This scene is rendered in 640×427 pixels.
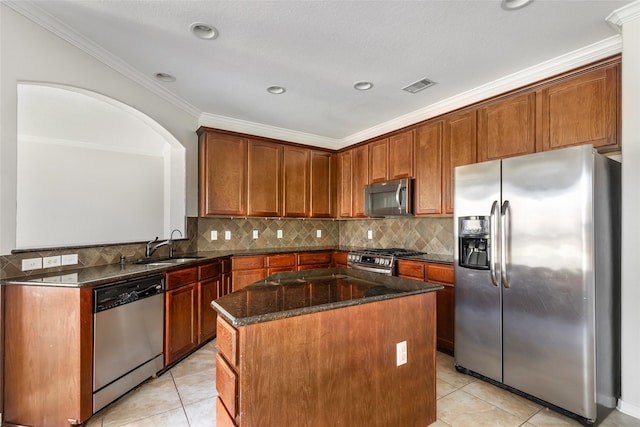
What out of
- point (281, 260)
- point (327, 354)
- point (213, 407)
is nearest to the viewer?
point (327, 354)

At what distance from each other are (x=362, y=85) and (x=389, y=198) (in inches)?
58.0

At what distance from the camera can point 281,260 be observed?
13.6 feet

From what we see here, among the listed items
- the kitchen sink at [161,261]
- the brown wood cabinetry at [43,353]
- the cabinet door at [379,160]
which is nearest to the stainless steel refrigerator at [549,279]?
the cabinet door at [379,160]

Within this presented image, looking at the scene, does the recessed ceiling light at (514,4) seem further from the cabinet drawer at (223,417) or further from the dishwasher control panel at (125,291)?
the dishwasher control panel at (125,291)

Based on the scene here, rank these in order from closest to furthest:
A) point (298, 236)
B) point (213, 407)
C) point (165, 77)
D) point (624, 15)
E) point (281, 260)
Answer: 1. point (624, 15)
2. point (213, 407)
3. point (165, 77)
4. point (281, 260)
5. point (298, 236)

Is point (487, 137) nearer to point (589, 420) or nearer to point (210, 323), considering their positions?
point (589, 420)

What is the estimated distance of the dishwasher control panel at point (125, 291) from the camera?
2082mm

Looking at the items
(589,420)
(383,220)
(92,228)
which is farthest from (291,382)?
(92,228)

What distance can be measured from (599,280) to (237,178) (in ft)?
12.0

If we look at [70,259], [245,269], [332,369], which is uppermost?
[70,259]

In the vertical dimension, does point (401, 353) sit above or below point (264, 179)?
below

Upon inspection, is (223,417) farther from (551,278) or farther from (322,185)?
(322,185)

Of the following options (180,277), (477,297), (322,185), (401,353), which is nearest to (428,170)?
(477,297)

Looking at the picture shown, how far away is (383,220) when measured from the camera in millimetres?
4605
